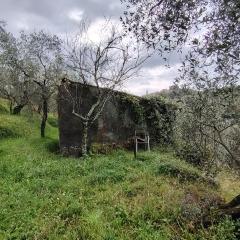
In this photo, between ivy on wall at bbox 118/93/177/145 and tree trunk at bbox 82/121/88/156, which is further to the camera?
ivy on wall at bbox 118/93/177/145

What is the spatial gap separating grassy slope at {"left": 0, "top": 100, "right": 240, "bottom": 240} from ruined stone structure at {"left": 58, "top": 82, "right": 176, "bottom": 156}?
17.3 feet

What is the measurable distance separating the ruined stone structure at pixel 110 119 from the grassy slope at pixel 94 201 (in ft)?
17.3

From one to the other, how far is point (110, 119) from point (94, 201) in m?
14.4

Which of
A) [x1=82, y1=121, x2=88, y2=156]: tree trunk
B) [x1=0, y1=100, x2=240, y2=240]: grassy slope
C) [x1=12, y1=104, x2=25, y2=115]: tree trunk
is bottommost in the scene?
[x1=0, y1=100, x2=240, y2=240]: grassy slope

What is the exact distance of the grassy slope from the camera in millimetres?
10492

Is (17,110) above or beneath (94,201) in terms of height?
above

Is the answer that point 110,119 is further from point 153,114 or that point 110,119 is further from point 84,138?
point 153,114

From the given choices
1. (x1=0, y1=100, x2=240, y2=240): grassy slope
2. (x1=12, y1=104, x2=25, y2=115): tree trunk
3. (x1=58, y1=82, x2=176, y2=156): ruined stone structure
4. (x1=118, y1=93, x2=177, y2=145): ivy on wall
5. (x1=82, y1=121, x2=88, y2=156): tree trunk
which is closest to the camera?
(x1=0, y1=100, x2=240, y2=240): grassy slope

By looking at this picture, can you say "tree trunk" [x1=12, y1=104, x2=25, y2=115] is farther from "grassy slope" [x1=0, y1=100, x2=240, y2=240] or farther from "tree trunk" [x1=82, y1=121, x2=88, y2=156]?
"grassy slope" [x1=0, y1=100, x2=240, y2=240]

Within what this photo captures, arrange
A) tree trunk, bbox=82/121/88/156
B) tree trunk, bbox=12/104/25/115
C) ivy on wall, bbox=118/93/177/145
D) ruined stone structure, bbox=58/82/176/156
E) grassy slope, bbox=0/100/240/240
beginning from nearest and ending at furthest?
grassy slope, bbox=0/100/240/240 → tree trunk, bbox=82/121/88/156 → ruined stone structure, bbox=58/82/176/156 → ivy on wall, bbox=118/93/177/145 → tree trunk, bbox=12/104/25/115

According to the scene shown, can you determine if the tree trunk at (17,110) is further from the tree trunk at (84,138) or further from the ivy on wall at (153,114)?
the tree trunk at (84,138)

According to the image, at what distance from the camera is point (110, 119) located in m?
27.0

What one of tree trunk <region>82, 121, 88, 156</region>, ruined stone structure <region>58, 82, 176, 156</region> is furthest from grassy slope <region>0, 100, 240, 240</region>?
ruined stone structure <region>58, 82, 176, 156</region>

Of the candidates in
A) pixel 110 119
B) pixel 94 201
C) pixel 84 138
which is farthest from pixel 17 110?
pixel 94 201
